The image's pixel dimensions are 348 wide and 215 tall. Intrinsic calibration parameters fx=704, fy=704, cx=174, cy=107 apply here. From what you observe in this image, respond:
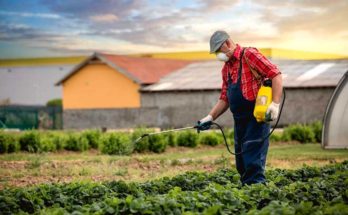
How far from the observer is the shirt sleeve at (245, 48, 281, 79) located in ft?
25.3

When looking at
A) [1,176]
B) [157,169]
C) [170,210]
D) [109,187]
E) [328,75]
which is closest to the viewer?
[170,210]

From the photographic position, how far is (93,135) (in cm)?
1902

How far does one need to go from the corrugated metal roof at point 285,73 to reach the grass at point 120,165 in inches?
346

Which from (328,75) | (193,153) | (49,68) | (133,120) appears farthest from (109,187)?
(49,68)

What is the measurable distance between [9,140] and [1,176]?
5.47m

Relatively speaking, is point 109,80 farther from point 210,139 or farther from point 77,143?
point 77,143

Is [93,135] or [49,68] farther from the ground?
[49,68]

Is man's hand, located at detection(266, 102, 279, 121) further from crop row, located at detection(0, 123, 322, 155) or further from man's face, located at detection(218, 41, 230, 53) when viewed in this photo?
crop row, located at detection(0, 123, 322, 155)

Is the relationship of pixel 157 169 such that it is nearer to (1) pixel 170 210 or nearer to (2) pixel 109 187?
(2) pixel 109 187

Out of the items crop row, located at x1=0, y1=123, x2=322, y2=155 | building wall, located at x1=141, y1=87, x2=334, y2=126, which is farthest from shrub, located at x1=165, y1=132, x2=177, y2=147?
building wall, located at x1=141, y1=87, x2=334, y2=126

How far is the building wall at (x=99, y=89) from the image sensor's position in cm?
3067

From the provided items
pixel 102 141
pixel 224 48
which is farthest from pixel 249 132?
pixel 102 141

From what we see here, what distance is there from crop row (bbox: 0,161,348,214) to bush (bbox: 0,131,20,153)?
969 cm

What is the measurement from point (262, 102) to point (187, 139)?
12113mm
